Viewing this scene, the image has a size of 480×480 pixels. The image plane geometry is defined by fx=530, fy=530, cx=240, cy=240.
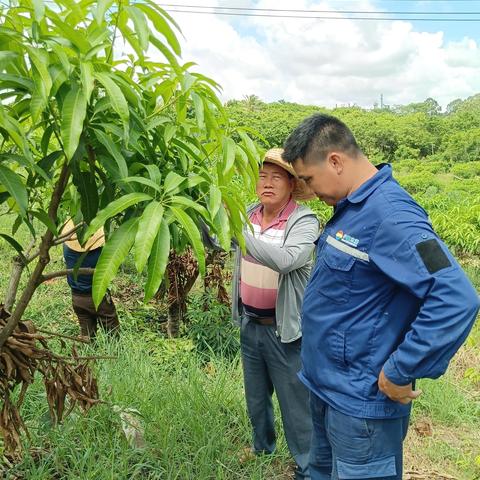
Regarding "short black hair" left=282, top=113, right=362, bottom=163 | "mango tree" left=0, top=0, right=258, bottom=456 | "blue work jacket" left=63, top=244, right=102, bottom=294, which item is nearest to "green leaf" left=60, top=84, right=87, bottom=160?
"mango tree" left=0, top=0, right=258, bottom=456

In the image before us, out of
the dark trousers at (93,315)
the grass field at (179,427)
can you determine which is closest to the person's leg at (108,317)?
the dark trousers at (93,315)

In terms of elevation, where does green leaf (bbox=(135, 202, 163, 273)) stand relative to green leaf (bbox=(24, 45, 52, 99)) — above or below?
below

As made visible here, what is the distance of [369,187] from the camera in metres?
1.62

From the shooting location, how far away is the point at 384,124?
3059 centimetres

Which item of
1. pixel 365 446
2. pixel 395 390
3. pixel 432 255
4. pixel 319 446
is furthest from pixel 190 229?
A: pixel 319 446

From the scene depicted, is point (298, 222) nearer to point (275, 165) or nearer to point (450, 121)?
point (275, 165)

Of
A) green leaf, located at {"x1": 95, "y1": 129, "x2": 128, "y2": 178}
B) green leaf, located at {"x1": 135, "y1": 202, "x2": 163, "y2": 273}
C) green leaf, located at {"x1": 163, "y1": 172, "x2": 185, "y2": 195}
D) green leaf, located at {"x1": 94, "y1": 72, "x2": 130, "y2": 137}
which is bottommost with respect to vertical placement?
green leaf, located at {"x1": 135, "y1": 202, "x2": 163, "y2": 273}

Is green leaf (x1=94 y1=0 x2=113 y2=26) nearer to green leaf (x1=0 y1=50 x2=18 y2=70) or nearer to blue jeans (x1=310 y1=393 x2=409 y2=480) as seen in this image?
green leaf (x1=0 y1=50 x2=18 y2=70)

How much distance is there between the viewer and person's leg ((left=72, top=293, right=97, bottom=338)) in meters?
3.54

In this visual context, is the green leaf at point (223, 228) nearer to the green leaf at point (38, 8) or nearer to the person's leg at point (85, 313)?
the green leaf at point (38, 8)

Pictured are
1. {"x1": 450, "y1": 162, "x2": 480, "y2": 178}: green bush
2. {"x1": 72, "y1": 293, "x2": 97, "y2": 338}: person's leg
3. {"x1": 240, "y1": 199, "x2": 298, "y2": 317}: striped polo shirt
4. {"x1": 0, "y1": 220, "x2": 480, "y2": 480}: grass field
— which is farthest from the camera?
{"x1": 450, "y1": 162, "x2": 480, "y2": 178}: green bush

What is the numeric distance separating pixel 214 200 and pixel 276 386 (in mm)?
1454

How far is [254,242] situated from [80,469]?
1.14 m

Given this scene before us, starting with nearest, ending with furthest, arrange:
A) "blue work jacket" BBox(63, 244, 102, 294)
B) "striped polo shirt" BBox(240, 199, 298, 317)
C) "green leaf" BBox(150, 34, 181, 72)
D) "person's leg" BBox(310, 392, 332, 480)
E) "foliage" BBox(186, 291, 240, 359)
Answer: "green leaf" BBox(150, 34, 181, 72) → "person's leg" BBox(310, 392, 332, 480) → "striped polo shirt" BBox(240, 199, 298, 317) → "blue work jacket" BBox(63, 244, 102, 294) → "foliage" BBox(186, 291, 240, 359)
